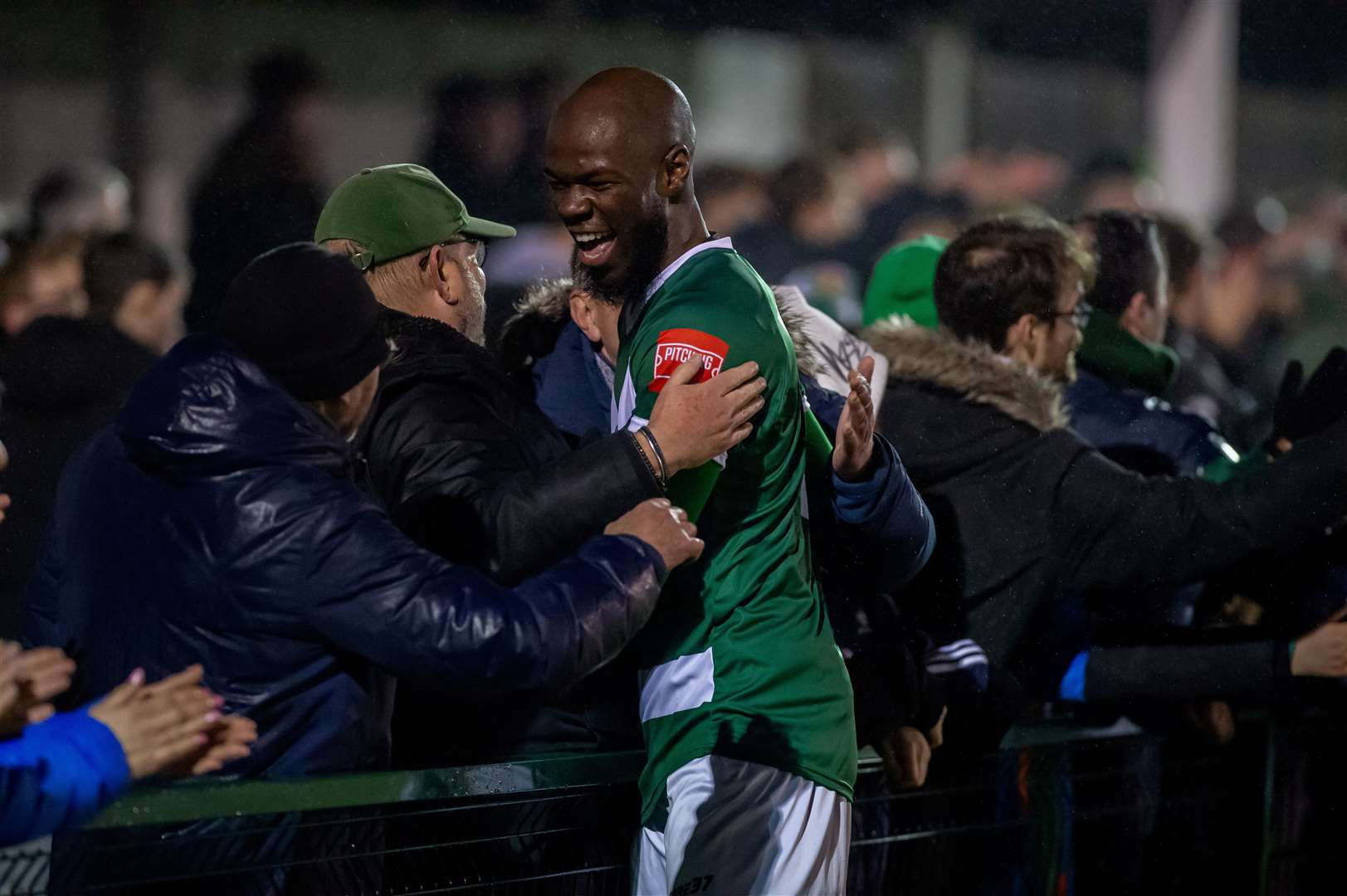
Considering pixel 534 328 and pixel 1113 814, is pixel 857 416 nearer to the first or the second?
pixel 534 328

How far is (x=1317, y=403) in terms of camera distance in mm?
4203

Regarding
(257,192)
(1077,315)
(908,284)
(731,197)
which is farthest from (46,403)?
(731,197)

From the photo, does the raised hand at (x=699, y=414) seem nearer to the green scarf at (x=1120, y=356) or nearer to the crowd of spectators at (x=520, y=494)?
the crowd of spectators at (x=520, y=494)

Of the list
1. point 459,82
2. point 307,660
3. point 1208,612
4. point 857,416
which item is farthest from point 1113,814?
point 459,82

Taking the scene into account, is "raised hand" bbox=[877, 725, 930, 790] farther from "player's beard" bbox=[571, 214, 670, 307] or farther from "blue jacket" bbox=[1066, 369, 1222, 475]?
"blue jacket" bbox=[1066, 369, 1222, 475]

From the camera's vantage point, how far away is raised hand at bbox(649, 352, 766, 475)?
260cm

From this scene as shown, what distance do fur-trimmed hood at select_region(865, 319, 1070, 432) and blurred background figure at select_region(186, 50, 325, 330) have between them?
67.4 inches

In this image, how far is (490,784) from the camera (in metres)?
2.89

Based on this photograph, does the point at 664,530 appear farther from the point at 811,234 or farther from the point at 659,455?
the point at 811,234

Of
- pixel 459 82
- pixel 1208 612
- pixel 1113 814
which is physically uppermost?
pixel 459 82

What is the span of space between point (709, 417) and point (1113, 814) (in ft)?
5.87

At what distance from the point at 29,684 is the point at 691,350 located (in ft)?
3.44

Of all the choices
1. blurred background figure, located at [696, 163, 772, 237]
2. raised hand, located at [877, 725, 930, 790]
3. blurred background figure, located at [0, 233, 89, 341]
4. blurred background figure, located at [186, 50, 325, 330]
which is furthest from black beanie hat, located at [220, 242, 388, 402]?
blurred background figure, located at [696, 163, 772, 237]

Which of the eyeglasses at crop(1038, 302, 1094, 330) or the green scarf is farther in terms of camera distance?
the green scarf
